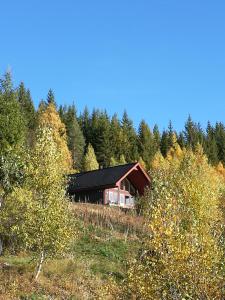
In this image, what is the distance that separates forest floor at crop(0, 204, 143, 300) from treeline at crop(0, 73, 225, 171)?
31989 mm

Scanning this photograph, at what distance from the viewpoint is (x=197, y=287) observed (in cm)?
1445

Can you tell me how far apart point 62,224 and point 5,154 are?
31.0 ft

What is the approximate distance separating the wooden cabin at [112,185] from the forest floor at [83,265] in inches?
498

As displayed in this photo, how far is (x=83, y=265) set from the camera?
1364 inches

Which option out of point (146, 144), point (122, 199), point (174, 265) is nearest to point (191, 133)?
point (146, 144)

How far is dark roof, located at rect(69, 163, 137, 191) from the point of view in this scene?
6234 cm

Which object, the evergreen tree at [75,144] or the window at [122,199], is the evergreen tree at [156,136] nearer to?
the evergreen tree at [75,144]

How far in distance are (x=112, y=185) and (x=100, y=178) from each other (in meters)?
3.38

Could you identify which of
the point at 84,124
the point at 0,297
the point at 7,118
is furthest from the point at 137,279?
the point at 84,124

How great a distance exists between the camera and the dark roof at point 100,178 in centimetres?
6234

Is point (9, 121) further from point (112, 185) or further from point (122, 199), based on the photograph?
point (122, 199)

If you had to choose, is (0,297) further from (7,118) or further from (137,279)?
(7,118)

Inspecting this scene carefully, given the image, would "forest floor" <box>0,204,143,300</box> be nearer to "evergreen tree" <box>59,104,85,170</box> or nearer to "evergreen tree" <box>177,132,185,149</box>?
"evergreen tree" <box>59,104,85,170</box>

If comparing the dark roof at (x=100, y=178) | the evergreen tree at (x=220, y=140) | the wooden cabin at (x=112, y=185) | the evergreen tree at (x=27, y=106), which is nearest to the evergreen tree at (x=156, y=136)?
the evergreen tree at (x=220, y=140)
